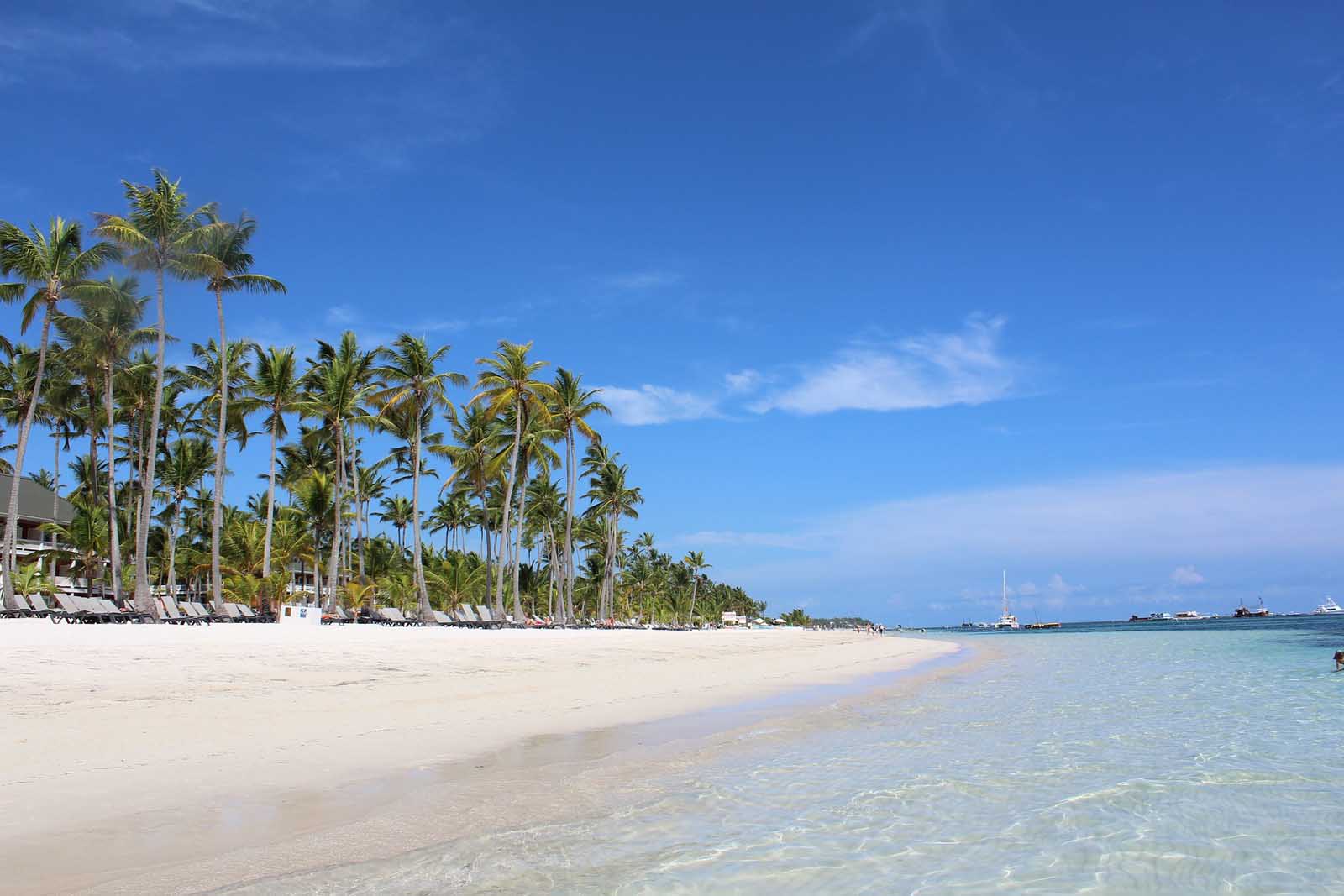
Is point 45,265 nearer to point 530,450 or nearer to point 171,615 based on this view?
point 171,615

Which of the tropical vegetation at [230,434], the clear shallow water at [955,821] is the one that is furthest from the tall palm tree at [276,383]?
the clear shallow water at [955,821]

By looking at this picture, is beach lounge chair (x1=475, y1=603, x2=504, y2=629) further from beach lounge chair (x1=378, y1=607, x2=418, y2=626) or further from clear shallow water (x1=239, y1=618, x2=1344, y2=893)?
clear shallow water (x1=239, y1=618, x2=1344, y2=893)

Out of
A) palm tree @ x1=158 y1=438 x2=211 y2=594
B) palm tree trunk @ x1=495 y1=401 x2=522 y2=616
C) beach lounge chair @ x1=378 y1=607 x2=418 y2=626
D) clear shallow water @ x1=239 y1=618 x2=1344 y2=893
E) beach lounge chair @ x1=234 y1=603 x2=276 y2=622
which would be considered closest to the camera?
clear shallow water @ x1=239 y1=618 x2=1344 y2=893

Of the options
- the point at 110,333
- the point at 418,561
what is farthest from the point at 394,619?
the point at 110,333

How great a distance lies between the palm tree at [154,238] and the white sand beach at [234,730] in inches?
395

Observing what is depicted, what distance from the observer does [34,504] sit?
5225 centimetres

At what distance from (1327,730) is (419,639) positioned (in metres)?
18.1

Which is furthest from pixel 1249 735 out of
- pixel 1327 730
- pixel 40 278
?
pixel 40 278

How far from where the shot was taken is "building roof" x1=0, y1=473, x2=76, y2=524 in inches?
1962

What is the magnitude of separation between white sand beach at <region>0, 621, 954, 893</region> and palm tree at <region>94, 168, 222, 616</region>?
1003 centimetres

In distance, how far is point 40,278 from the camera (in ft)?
88.0

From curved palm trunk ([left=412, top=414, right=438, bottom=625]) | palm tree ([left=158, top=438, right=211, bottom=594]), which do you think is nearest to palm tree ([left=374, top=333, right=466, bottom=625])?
curved palm trunk ([left=412, top=414, right=438, bottom=625])

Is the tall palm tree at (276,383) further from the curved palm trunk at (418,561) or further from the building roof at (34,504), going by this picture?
the building roof at (34,504)

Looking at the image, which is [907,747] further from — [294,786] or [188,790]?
[188,790]
